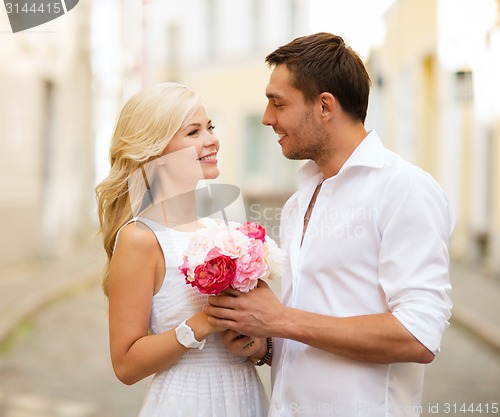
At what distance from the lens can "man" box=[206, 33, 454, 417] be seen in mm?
2477

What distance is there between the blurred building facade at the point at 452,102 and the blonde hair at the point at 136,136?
10.1 metres

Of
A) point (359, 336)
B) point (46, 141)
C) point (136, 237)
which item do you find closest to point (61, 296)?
point (46, 141)

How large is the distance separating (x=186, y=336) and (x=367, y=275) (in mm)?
616

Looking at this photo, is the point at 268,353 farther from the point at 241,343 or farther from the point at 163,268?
the point at 163,268

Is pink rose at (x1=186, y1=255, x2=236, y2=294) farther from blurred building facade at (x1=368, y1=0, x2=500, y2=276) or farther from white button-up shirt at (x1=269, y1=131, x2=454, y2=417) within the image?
blurred building facade at (x1=368, y1=0, x2=500, y2=276)

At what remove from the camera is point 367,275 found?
261 centimetres

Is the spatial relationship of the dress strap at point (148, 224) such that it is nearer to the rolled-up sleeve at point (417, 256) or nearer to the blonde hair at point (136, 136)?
the blonde hair at point (136, 136)

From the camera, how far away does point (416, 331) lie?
244cm

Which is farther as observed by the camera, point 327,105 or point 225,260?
point 327,105

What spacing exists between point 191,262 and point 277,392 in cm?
58

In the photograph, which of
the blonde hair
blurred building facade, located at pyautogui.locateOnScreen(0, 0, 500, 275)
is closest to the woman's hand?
the blonde hair

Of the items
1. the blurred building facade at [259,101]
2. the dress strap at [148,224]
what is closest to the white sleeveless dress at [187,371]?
the dress strap at [148,224]

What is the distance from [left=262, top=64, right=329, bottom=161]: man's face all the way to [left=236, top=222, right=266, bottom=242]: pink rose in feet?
1.25

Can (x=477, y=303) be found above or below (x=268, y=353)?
below
